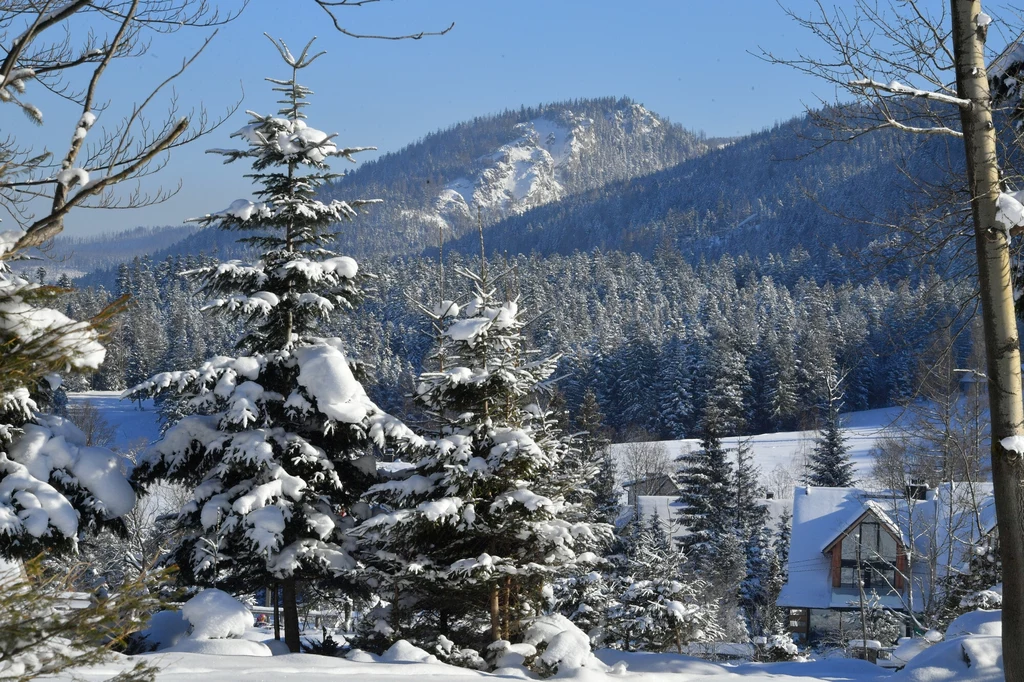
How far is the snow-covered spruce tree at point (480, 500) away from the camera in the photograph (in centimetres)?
1088

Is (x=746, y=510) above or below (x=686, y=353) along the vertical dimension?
below

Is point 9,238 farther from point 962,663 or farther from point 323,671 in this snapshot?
point 962,663

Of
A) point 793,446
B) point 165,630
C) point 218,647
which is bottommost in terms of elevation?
point 793,446

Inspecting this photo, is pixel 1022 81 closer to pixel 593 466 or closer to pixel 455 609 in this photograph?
pixel 593 466

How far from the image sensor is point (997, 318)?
5.23 m

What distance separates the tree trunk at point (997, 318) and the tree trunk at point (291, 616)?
28.0 ft

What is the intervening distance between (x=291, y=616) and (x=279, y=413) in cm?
271

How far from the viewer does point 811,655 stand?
26.2m

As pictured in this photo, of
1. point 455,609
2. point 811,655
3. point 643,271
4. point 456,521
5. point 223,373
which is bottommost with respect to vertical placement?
point 811,655

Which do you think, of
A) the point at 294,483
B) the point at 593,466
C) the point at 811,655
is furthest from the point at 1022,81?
the point at 811,655

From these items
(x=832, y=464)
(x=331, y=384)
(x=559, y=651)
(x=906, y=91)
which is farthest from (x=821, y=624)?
(x=906, y=91)

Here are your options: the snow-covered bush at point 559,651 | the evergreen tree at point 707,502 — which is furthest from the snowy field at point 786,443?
the snow-covered bush at point 559,651

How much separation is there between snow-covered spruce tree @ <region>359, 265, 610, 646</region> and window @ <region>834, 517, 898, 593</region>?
21316 millimetres

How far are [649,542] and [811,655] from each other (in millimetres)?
6175
